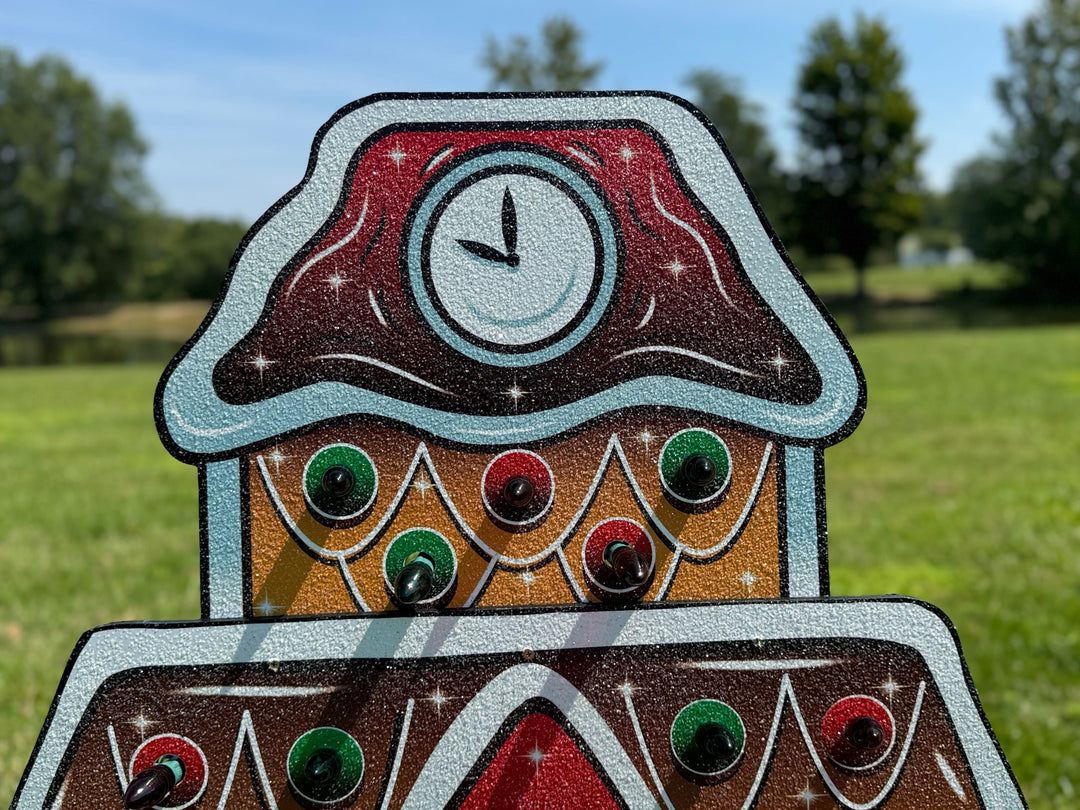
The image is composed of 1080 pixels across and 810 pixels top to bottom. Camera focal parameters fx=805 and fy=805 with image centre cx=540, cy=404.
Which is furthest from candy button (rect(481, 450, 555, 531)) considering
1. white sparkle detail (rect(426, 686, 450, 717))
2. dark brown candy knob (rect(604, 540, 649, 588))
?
white sparkle detail (rect(426, 686, 450, 717))

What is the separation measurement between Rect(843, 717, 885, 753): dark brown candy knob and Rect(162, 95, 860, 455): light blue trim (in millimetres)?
425

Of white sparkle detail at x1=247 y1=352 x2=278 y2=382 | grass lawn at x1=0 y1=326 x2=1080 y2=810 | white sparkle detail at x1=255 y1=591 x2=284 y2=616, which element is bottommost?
grass lawn at x1=0 y1=326 x2=1080 y2=810

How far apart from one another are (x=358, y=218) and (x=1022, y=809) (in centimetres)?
136

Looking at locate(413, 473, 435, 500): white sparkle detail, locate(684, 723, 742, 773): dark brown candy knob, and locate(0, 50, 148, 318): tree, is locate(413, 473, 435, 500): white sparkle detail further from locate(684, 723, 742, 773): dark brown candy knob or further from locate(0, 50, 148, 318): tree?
locate(0, 50, 148, 318): tree

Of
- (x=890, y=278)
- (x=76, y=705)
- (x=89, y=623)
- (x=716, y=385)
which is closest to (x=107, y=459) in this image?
(x=89, y=623)

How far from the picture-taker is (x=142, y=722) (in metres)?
1.20

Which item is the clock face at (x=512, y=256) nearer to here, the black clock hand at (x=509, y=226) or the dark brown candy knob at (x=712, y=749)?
the black clock hand at (x=509, y=226)

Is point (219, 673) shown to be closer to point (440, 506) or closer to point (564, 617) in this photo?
point (440, 506)

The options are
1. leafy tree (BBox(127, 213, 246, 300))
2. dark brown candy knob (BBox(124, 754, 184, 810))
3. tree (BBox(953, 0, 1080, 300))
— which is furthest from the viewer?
leafy tree (BBox(127, 213, 246, 300))

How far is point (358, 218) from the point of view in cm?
129

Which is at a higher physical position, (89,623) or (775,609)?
(775,609)

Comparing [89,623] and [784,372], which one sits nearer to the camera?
[784,372]

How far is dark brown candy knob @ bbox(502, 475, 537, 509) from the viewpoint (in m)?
1.21

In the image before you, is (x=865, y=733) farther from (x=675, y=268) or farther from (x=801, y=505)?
(x=675, y=268)
